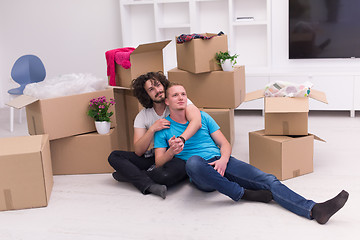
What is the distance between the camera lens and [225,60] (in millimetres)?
3275

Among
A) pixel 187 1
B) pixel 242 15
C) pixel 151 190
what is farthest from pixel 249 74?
pixel 151 190

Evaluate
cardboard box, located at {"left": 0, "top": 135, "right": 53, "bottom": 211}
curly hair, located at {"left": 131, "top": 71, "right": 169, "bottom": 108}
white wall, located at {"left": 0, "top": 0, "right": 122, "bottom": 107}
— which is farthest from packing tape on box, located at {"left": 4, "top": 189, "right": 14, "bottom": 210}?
white wall, located at {"left": 0, "top": 0, "right": 122, "bottom": 107}

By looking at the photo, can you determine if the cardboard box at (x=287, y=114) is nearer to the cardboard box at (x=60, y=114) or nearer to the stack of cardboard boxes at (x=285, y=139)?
the stack of cardboard boxes at (x=285, y=139)

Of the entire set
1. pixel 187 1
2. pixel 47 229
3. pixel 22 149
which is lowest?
pixel 47 229

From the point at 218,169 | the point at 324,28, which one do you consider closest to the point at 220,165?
the point at 218,169

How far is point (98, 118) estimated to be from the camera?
3041 mm

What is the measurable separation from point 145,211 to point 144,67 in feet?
4.08

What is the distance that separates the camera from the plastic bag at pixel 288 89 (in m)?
2.74

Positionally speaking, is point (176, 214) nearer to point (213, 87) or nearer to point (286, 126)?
point (286, 126)

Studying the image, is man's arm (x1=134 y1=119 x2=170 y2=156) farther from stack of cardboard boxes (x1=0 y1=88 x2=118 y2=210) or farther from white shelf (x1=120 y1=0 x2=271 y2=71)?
white shelf (x1=120 y1=0 x2=271 y2=71)

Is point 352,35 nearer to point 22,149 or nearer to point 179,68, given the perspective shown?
point 179,68

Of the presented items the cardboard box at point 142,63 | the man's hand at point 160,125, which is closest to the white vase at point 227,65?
the cardboard box at point 142,63

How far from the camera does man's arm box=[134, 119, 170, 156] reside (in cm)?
262

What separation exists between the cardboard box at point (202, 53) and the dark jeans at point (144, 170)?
870 mm
